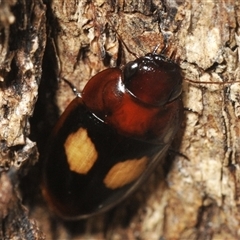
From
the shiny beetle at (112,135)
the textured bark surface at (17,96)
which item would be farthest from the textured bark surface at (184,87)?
the shiny beetle at (112,135)

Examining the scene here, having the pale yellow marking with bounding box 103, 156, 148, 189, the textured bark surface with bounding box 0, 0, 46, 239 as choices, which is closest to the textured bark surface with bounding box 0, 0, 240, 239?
the textured bark surface with bounding box 0, 0, 46, 239

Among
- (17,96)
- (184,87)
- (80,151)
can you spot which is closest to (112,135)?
(80,151)

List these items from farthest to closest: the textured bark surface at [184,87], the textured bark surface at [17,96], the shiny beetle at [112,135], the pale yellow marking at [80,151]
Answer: the pale yellow marking at [80,151] < the shiny beetle at [112,135] < the textured bark surface at [184,87] < the textured bark surface at [17,96]

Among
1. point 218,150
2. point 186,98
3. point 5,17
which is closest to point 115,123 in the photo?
point 186,98

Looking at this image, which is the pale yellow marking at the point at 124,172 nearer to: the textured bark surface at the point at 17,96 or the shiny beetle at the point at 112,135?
the shiny beetle at the point at 112,135

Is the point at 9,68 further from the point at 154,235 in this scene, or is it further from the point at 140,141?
the point at 154,235

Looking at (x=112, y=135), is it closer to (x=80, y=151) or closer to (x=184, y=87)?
(x=80, y=151)

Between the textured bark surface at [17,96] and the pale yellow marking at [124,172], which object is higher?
the textured bark surface at [17,96]
